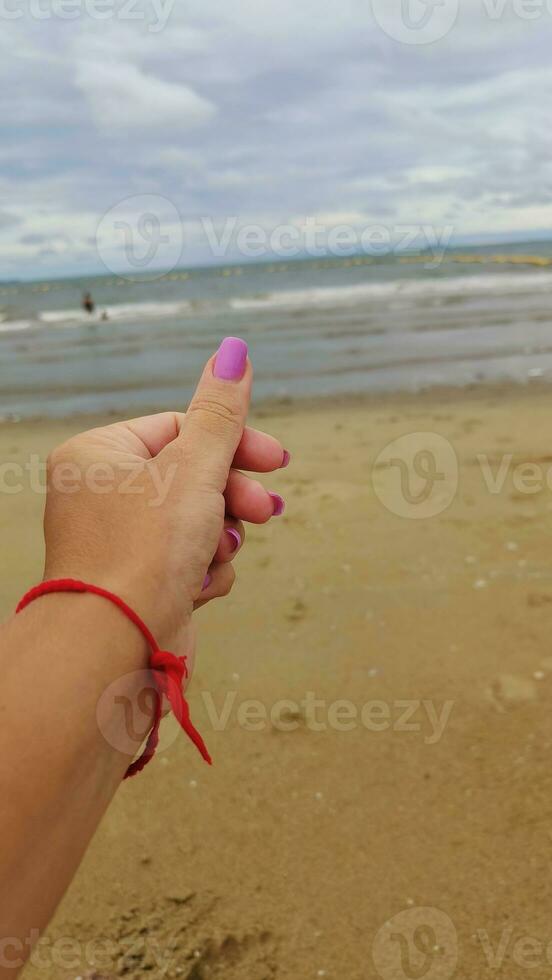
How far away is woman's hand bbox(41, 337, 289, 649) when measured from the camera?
124 cm

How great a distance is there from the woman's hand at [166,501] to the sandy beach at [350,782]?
1.28 m

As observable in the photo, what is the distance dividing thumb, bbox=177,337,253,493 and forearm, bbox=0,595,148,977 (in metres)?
0.46

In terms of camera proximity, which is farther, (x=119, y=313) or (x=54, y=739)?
(x=119, y=313)

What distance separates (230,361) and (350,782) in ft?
6.20

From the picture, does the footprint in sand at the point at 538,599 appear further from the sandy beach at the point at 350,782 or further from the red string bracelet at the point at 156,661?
the red string bracelet at the point at 156,661

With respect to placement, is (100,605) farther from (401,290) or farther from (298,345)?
(401,290)

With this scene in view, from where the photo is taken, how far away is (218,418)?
5.18ft

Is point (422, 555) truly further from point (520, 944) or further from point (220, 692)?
point (520, 944)

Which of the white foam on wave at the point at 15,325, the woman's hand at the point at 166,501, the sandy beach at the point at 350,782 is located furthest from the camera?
the white foam on wave at the point at 15,325

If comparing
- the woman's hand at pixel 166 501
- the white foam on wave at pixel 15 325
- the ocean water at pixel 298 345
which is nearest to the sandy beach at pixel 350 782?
the woman's hand at pixel 166 501

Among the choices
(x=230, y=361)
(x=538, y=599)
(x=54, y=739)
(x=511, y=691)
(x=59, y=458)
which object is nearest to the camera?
(x=54, y=739)

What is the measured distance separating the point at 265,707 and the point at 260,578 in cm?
129

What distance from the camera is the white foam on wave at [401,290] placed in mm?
26047

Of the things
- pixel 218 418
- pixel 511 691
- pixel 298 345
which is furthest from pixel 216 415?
pixel 298 345
